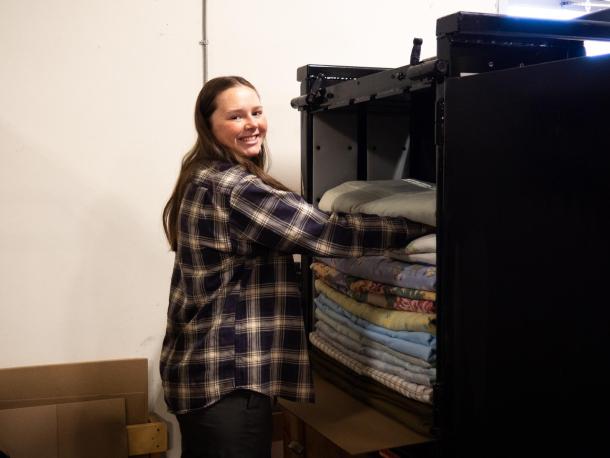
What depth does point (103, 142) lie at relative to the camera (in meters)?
2.38

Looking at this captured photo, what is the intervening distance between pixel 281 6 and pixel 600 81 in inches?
64.5

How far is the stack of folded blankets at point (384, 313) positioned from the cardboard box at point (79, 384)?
0.74 m

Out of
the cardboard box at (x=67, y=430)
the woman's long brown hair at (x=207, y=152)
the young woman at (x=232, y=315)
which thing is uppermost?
the woman's long brown hair at (x=207, y=152)

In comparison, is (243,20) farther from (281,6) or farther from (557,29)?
(557,29)

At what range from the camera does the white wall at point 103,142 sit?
7.55ft

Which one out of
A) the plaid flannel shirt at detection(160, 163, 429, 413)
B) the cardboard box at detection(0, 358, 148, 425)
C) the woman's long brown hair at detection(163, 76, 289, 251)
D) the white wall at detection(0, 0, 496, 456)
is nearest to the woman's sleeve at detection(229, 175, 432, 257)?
the plaid flannel shirt at detection(160, 163, 429, 413)

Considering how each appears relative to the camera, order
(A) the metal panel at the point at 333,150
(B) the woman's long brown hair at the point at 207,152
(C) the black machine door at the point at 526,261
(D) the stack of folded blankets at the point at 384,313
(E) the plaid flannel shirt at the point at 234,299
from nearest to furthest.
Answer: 1. (C) the black machine door at the point at 526,261
2. (D) the stack of folded blankets at the point at 384,313
3. (E) the plaid flannel shirt at the point at 234,299
4. (B) the woman's long brown hair at the point at 207,152
5. (A) the metal panel at the point at 333,150

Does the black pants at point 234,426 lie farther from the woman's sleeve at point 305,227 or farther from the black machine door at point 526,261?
the black machine door at point 526,261

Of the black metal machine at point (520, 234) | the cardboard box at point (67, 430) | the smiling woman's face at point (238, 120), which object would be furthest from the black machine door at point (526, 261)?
the cardboard box at point (67, 430)

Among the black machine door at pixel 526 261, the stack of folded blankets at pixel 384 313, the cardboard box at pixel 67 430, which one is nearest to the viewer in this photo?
the black machine door at pixel 526 261

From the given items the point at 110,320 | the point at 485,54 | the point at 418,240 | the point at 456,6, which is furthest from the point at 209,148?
the point at 456,6

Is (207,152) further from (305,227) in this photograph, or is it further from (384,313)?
(384,313)

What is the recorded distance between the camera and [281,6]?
253 centimetres

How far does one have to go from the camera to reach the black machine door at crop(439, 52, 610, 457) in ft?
3.54
